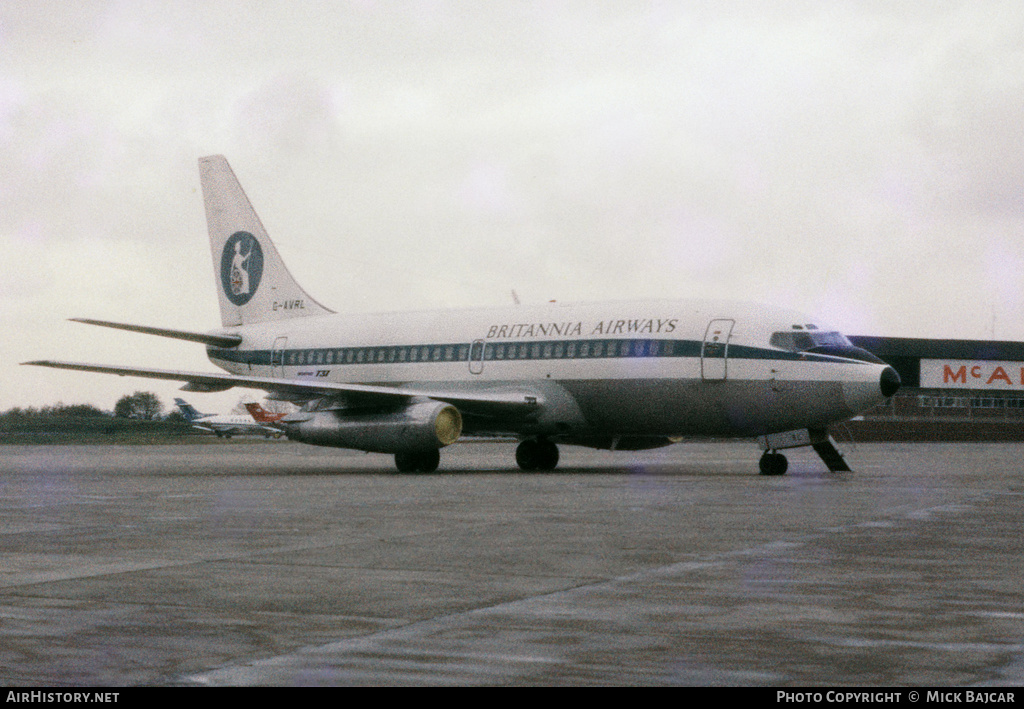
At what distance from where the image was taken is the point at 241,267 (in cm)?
3875

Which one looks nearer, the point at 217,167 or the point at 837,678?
the point at 837,678

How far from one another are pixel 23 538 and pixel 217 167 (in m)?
28.2

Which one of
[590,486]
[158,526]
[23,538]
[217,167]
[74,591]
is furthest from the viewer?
[217,167]

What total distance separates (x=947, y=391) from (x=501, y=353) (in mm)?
66734

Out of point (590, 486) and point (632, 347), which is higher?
point (632, 347)

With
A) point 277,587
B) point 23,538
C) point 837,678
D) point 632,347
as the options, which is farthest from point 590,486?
point 837,678

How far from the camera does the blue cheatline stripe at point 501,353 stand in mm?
26969

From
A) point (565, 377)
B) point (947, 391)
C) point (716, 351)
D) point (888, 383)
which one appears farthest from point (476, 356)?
point (947, 391)

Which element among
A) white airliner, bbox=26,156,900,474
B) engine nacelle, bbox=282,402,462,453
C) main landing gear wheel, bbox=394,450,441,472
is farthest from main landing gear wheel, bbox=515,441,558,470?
engine nacelle, bbox=282,402,462,453

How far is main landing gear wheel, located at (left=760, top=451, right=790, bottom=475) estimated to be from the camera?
26703 millimetres

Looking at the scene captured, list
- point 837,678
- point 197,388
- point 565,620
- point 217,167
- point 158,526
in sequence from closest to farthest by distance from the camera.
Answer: point 837,678
point 565,620
point 158,526
point 197,388
point 217,167

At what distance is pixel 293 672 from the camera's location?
5961 mm

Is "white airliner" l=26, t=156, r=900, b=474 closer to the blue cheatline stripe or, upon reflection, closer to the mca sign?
the blue cheatline stripe

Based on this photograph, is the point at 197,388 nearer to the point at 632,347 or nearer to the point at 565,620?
the point at 632,347
